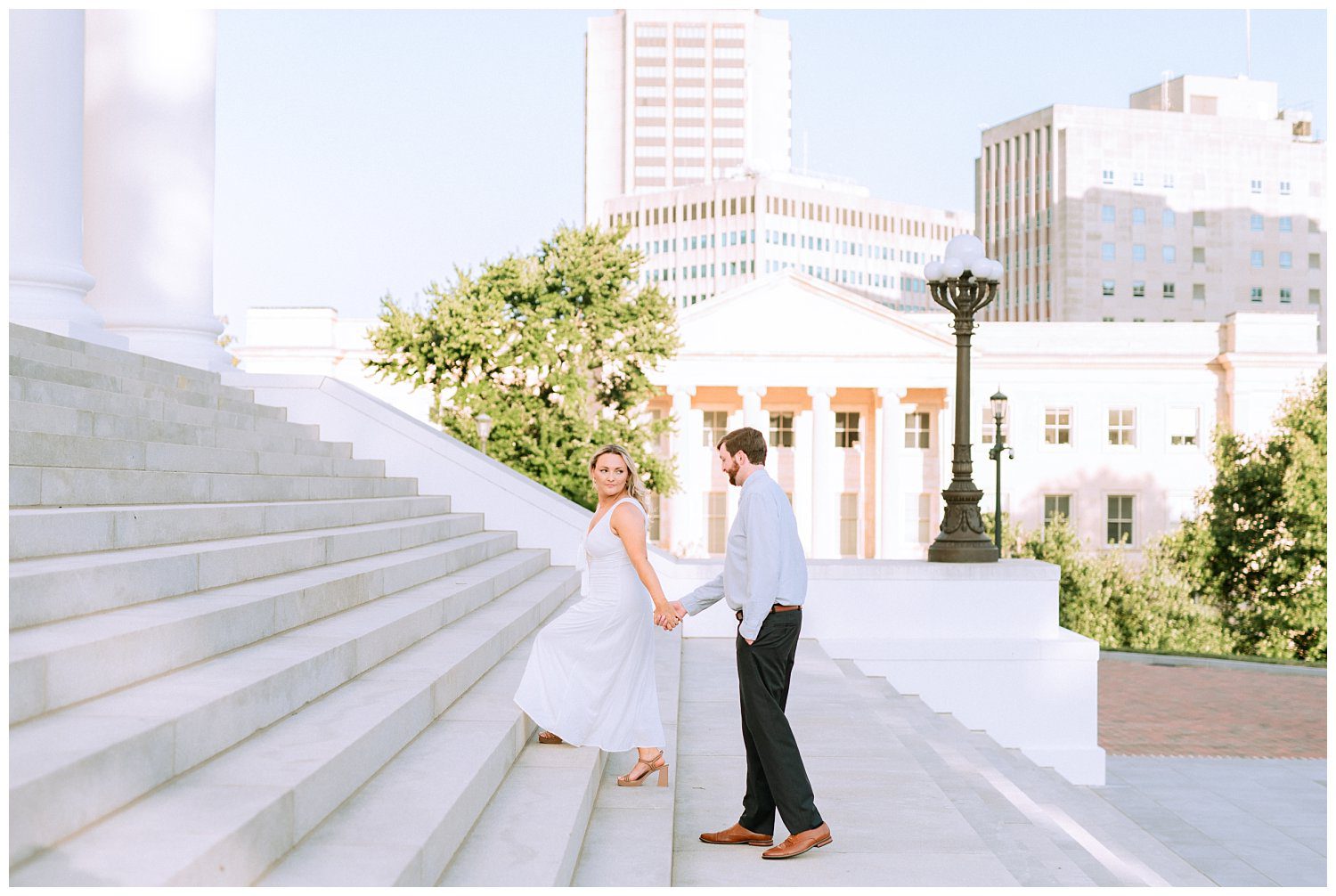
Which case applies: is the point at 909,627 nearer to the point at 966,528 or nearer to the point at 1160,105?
the point at 966,528

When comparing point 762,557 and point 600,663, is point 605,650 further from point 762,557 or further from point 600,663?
point 762,557

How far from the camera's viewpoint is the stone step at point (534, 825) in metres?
4.35

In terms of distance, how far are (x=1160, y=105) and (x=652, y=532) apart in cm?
8370

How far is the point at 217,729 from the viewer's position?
162 inches

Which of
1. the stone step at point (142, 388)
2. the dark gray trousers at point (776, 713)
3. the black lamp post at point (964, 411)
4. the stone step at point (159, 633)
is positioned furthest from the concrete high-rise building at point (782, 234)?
the dark gray trousers at point (776, 713)

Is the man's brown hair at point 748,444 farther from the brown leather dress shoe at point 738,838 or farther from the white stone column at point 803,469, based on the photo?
the white stone column at point 803,469

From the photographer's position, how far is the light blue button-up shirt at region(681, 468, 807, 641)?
17.2 feet

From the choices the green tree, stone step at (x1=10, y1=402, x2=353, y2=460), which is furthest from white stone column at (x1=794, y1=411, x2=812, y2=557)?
stone step at (x1=10, y1=402, x2=353, y2=460)

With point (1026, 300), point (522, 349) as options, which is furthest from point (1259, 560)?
point (1026, 300)

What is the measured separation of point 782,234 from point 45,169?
425ft

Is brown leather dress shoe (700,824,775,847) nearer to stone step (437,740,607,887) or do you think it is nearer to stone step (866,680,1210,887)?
stone step (437,740,607,887)

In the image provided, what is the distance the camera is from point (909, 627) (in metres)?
12.9

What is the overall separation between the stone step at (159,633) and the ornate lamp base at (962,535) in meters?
7.54

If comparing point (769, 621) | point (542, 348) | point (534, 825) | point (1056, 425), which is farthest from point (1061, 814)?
point (1056, 425)
